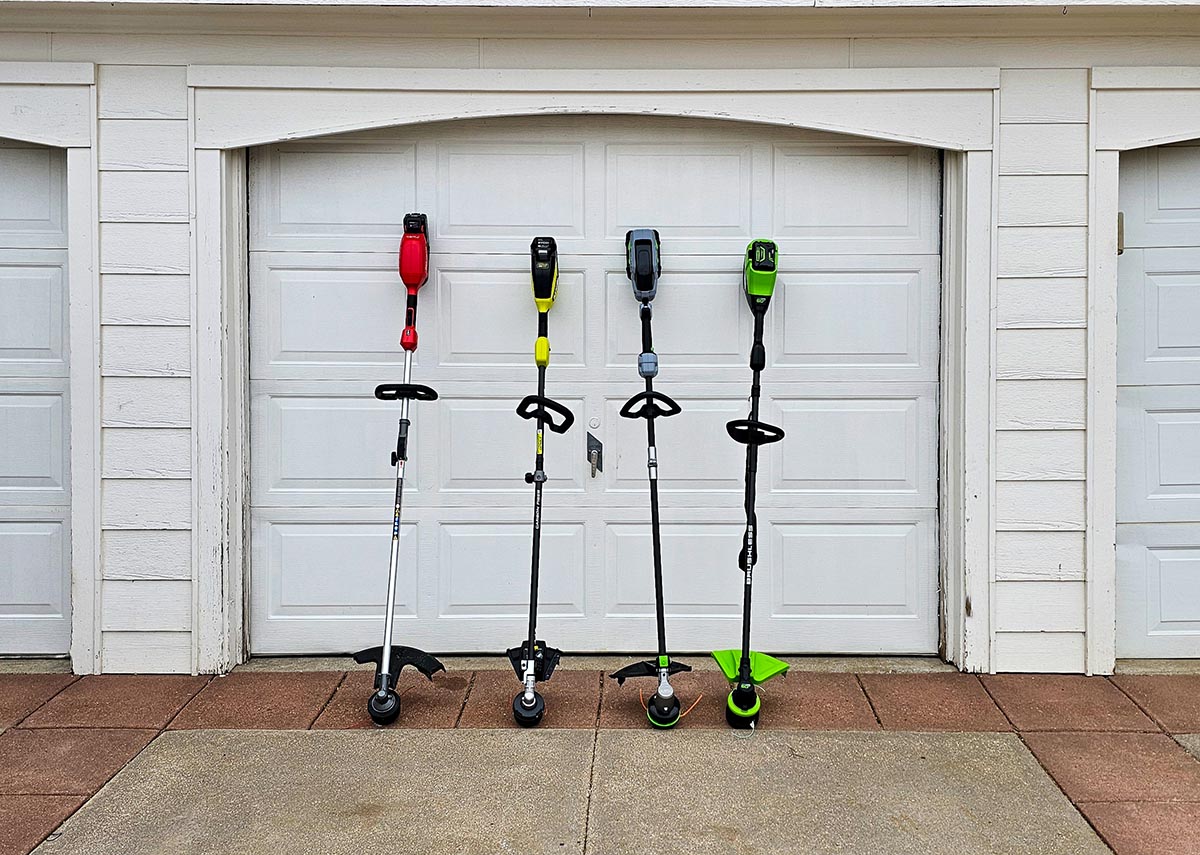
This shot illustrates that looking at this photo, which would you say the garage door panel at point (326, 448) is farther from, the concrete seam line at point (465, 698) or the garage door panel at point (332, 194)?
the concrete seam line at point (465, 698)

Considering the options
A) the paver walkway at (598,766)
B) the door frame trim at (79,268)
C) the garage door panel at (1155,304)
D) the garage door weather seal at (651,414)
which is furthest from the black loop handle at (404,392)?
the garage door panel at (1155,304)

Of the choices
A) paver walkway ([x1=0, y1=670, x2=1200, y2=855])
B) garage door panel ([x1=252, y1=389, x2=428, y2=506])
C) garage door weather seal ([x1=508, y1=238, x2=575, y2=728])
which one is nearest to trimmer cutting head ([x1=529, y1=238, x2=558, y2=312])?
garage door weather seal ([x1=508, y1=238, x2=575, y2=728])

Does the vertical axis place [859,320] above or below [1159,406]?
above

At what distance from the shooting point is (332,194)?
4.88 meters

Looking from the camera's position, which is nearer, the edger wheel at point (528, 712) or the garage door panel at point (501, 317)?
the edger wheel at point (528, 712)

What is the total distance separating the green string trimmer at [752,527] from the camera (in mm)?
4203

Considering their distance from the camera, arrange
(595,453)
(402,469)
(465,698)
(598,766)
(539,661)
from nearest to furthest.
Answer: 1. (598,766)
2. (539,661)
3. (402,469)
4. (465,698)
5. (595,453)

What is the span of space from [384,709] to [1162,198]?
143 inches

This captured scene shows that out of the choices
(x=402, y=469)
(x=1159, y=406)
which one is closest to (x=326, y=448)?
(x=402, y=469)

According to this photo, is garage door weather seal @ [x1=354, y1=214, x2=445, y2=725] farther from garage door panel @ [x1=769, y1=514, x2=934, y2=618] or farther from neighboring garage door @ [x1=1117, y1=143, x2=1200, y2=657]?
neighboring garage door @ [x1=1117, y1=143, x2=1200, y2=657]

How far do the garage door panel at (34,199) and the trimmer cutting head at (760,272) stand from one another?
2735 mm

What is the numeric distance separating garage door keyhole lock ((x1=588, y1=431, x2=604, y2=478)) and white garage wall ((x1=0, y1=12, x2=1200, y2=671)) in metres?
1.47

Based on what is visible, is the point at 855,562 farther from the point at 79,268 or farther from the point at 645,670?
the point at 79,268

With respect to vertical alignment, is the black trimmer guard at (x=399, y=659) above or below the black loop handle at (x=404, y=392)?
below
